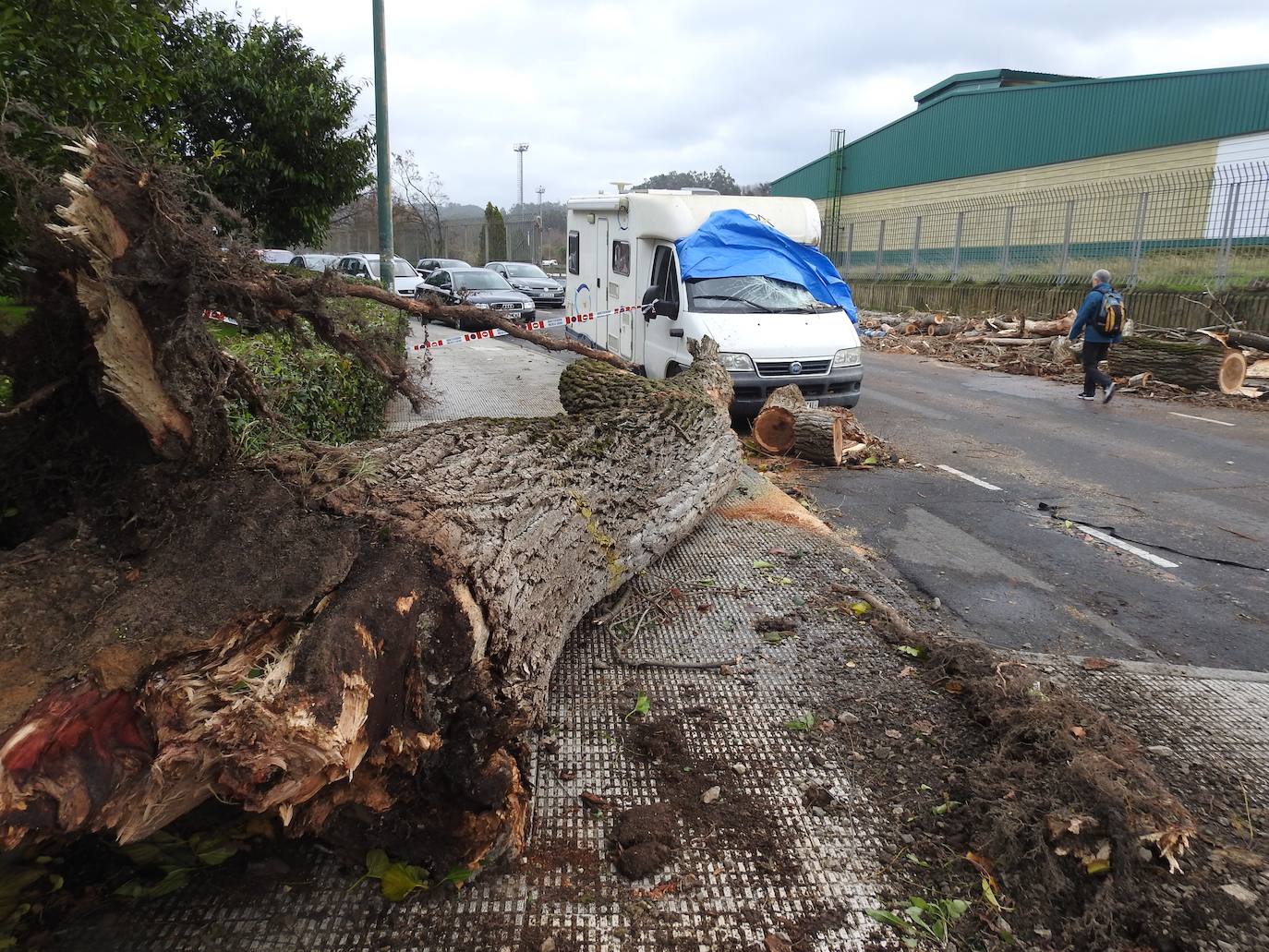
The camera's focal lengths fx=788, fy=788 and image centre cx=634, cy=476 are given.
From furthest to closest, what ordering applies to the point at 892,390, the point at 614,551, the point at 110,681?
the point at 892,390, the point at 614,551, the point at 110,681

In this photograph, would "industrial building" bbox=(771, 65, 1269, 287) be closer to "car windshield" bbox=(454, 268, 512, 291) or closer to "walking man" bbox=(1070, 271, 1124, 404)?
"walking man" bbox=(1070, 271, 1124, 404)

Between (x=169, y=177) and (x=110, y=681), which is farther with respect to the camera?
(x=169, y=177)

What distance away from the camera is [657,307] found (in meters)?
9.16

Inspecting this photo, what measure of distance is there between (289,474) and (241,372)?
39cm

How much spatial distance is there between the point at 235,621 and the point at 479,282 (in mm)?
18913

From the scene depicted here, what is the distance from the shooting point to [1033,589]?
482 centimetres

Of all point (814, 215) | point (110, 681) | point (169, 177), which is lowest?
point (110, 681)

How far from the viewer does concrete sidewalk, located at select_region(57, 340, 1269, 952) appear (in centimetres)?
226

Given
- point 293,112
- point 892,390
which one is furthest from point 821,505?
point 293,112

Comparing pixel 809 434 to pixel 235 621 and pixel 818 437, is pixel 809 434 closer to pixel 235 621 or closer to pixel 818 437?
pixel 818 437

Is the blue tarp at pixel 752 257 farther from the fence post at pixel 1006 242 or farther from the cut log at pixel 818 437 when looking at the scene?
the fence post at pixel 1006 242

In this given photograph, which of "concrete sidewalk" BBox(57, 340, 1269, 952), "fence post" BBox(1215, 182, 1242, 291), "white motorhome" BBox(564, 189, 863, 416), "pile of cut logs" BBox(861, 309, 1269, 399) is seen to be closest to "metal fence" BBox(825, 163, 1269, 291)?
"fence post" BBox(1215, 182, 1242, 291)

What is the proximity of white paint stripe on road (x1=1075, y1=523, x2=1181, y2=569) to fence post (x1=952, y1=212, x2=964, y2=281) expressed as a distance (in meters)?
18.4

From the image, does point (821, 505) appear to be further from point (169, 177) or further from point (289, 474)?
point (169, 177)
